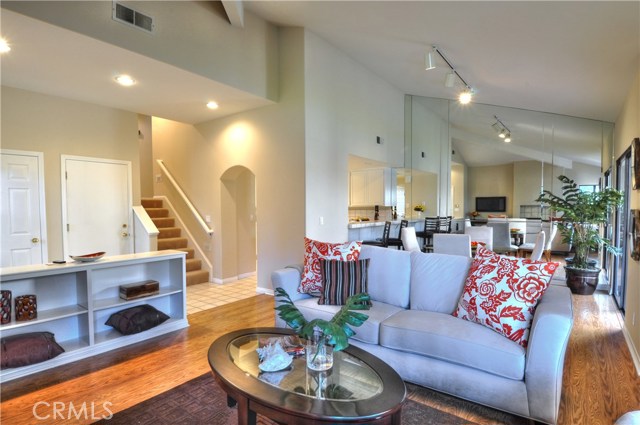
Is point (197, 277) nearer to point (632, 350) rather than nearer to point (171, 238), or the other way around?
point (171, 238)

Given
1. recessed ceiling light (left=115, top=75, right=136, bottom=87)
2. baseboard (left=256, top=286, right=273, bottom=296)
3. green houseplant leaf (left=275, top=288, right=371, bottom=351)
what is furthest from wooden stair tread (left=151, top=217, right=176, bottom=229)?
green houseplant leaf (left=275, top=288, right=371, bottom=351)

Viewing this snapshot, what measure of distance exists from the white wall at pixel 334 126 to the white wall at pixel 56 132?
9.77ft

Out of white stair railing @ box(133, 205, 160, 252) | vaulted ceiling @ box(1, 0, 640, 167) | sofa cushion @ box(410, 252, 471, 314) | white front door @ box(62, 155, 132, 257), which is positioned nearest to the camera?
sofa cushion @ box(410, 252, 471, 314)

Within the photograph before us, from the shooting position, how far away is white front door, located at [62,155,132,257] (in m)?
4.79

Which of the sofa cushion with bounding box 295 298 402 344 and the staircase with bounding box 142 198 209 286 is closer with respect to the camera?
the sofa cushion with bounding box 295 298 402 344

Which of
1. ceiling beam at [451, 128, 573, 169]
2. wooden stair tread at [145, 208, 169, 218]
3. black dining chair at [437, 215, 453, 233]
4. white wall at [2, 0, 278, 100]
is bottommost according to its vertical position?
black dining chair at [437, 215, 453, 233]

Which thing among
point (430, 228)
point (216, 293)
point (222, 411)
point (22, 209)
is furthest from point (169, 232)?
point (430, 228)

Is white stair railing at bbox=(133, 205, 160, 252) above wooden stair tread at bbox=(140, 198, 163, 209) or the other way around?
the other way around

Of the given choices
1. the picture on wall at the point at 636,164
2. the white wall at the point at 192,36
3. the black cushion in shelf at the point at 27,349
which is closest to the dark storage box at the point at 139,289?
the black cushion in shelf at the point at 27,349

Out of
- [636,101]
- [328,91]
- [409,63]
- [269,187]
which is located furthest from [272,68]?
[636,101]

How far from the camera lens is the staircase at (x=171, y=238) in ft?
19.5

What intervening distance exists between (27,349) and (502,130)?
24.6 ft

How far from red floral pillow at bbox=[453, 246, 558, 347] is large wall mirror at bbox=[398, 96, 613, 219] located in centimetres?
430

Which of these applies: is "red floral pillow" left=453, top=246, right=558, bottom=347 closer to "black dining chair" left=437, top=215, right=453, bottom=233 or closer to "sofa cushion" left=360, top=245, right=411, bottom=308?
"sofa cushion" left=360, top=245, right=411, bottom=308
